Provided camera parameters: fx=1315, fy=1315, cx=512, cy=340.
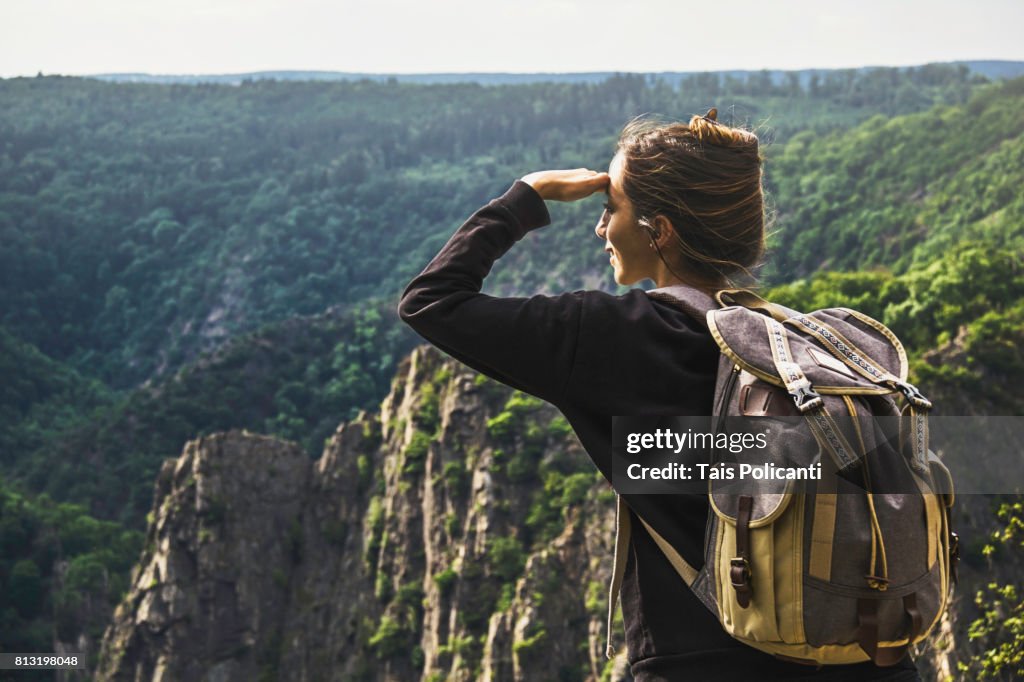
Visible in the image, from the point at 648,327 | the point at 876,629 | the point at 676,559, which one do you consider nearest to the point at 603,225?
the point at 648,327

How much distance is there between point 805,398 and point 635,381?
1.54 ft

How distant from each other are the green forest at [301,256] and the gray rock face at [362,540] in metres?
12.5

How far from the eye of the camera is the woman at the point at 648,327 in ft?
9.64

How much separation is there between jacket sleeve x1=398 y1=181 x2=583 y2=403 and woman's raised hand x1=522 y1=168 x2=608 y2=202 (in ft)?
0.71

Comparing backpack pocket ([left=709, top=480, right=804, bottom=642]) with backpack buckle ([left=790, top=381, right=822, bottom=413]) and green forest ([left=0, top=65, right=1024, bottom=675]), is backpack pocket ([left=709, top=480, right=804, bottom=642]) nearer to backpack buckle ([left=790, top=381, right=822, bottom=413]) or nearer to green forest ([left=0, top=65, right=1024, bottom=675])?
backpack buckle ([left=790, top=381, right=822, bottom=413])

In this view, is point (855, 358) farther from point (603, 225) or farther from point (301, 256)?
point (301, 256)

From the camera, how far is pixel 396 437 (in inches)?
1905

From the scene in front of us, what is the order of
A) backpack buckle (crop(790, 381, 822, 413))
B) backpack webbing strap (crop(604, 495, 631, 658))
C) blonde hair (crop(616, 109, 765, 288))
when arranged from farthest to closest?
blonde hair (crop(616, 109, 765, 288))
backpack webbing strap (crop(604, 495, 631, 658))
backpack buckle (crop(790, 381, 822, 413))

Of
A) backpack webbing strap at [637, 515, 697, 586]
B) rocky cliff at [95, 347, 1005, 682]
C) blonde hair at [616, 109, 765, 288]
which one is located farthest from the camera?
rocky cliff at [95, 347, 1005, 682]

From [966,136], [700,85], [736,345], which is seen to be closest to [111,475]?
[966,136]

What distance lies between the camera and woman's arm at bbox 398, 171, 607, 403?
9.81ft

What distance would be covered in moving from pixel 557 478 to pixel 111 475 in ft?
177
